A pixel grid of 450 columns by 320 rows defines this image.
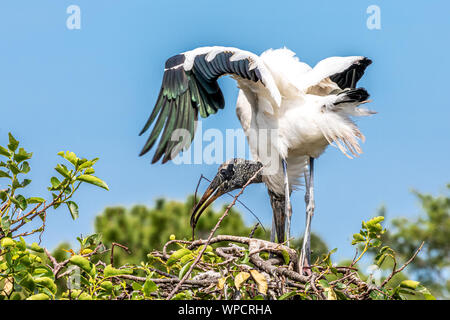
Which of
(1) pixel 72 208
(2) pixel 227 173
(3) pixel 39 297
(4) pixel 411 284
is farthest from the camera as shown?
(2) pixel 227 173

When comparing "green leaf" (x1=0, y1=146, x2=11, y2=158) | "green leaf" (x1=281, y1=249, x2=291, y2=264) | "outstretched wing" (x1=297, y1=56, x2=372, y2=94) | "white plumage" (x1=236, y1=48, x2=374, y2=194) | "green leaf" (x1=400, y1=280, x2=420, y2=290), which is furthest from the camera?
"outstretched wing" (x1=297, y1=56, x2=372, y2=94)

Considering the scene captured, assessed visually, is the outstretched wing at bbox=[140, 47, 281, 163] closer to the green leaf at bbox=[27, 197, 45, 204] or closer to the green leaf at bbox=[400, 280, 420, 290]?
the green leaf at bbox=[27, 197, 45, 204]

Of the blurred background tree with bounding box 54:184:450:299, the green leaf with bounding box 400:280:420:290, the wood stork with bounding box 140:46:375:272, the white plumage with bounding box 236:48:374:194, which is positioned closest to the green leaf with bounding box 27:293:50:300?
the green leaf with bounding box 400:280:420:290

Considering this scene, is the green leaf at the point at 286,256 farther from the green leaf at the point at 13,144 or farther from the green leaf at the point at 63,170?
the green leaf at the point at 13,144

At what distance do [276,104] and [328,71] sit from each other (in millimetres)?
328

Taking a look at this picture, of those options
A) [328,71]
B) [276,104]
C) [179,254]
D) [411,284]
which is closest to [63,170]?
[179,254]

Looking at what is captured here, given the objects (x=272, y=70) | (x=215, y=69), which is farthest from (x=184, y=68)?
(x=272, y=70)

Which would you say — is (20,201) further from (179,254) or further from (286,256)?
(286,256)

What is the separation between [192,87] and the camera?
10.8 feet

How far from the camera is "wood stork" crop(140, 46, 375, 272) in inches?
126

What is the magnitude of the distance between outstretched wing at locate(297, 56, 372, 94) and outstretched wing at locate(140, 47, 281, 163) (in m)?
0.26

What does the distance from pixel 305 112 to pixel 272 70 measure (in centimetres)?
28

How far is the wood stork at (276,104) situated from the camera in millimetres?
3189

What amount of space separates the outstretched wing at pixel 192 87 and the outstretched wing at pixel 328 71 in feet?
0.85
